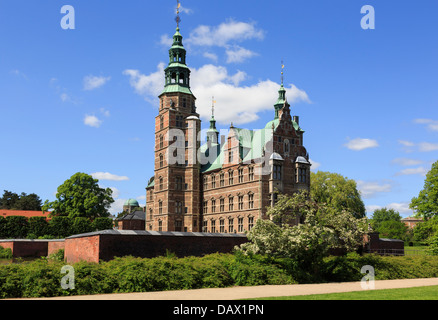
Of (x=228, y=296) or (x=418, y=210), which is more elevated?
(x=418, y=210)

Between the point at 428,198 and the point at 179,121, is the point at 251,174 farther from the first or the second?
the point at 428,198

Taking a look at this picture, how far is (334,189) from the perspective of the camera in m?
74.9

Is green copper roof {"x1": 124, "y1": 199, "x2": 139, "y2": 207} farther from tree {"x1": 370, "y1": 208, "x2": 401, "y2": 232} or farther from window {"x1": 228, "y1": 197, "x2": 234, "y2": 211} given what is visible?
window {"x1": 228, "y1": 197, "x2": 234, "y2": 211}

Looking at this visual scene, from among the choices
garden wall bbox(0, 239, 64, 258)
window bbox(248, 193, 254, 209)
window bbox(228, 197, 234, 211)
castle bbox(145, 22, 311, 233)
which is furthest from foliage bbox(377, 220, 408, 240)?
garden wall bbox(0, 239, 64, 258)

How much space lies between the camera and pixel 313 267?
2686 cm

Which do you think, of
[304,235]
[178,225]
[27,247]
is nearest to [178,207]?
[178,225]

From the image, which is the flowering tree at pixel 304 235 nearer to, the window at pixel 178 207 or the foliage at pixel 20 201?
the window at pixel 178 207

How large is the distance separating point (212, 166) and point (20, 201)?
194ft

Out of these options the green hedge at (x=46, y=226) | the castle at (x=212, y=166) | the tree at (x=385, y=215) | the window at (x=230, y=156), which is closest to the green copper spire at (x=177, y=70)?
the castle at (x=212, y=166)

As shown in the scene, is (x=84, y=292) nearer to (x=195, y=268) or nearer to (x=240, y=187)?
(x=195, y=268)

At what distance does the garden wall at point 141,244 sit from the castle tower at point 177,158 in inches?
911

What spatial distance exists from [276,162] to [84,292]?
31540 mm
